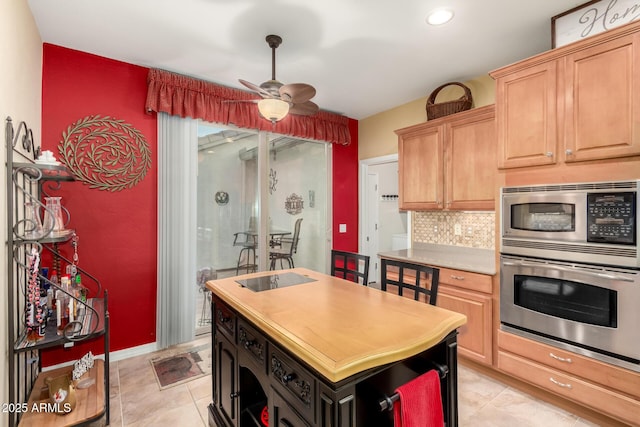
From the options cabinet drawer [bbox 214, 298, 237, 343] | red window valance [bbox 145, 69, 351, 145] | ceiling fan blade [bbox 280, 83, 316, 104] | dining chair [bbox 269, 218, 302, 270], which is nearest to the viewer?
cabinet drawer [bbox 214, 298, 237, 343]

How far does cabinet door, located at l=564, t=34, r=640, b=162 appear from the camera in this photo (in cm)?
177

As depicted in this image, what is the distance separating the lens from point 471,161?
2879mm

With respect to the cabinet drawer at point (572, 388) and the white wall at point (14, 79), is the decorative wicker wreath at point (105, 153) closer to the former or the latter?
the white wall at point (14, 79)

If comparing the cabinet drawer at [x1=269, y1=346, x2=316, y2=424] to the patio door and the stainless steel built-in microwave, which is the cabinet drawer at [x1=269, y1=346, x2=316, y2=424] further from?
the patio door

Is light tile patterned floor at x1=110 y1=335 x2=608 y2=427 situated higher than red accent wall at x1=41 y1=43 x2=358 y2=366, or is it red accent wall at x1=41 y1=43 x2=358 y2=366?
red accent wall at x1=41 y1=43 x2=358 y2=366

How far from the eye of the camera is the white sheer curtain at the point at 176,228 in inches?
Result: 118

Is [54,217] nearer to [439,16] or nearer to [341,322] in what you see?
[341,322]

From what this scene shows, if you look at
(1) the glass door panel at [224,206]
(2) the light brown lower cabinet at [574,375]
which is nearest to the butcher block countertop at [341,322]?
(2) the light brown lower cabinet at [574,375]

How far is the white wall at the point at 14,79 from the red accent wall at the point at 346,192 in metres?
3.17

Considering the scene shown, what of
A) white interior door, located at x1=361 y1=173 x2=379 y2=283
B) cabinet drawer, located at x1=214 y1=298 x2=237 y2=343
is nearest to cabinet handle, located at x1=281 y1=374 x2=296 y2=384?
cabinet drawer, located at x1=214 y1=298 x2=237 y2=343

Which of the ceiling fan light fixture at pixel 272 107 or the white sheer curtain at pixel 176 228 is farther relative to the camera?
the white sheer curtain at pixel 176 228

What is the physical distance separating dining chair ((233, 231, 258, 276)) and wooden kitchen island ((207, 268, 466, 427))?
1.64 metres

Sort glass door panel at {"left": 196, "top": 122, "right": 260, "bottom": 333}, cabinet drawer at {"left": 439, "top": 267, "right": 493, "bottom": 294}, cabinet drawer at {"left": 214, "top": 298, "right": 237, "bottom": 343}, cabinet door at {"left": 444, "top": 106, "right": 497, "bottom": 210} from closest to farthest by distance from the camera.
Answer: cabinet drawer at {"left": 214, "top": 298, "right": 237, "bottom": 343} < cabinet drawer at {"left": 439, "top": 267, "right": 493, "bottom": 294} < cabinet door at {"left": 444, "top": 106, "right": 497, "bottom": 210} < glass door panel at {"left": 196, "top": 122, "right": 260, "bottom": 333}

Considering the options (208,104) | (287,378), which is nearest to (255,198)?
(208,104)
